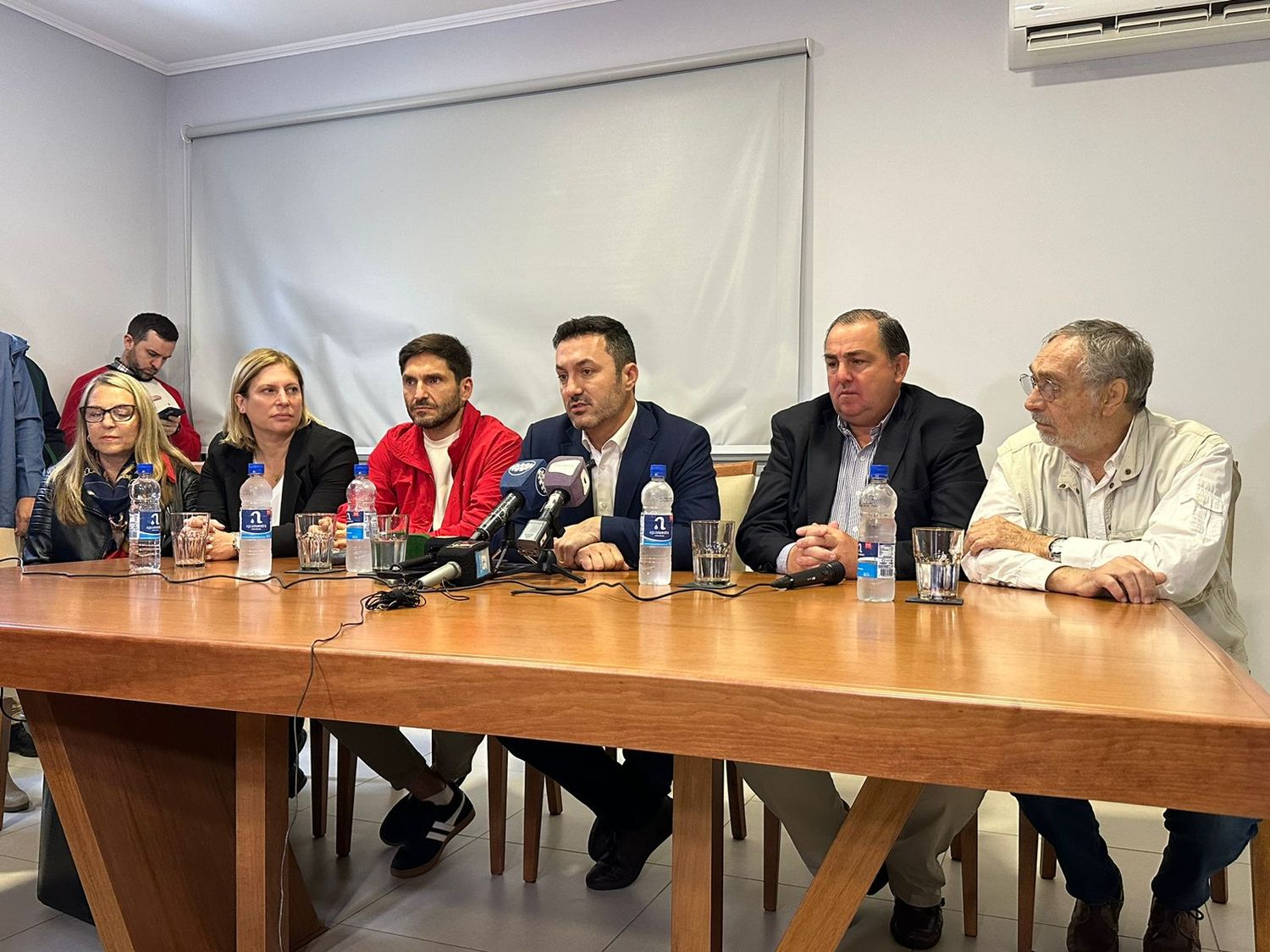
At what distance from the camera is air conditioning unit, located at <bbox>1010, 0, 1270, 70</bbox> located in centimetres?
297

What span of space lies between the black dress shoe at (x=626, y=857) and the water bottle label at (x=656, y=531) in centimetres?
64

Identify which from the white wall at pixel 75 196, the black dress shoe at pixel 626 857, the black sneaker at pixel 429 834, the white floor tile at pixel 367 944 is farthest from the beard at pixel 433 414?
the white wall at pixel 75 196

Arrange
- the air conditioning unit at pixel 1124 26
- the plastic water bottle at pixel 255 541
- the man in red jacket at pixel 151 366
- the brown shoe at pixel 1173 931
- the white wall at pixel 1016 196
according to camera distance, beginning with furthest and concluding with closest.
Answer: the man in red jacket at pixel 151 366 → the white wall at pixel 1016 196 → the air conditioning unit at pixel 1124 26 → the plastic water bottle at pixel 255 541 → the brown shoe at pixel 1173 931

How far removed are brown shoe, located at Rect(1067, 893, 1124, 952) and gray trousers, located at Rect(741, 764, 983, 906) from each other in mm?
236

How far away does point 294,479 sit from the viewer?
264 centimetres

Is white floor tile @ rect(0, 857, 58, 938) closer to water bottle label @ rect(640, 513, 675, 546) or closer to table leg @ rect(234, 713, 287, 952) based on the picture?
table leg @ rect(234, 713, 287, 952)

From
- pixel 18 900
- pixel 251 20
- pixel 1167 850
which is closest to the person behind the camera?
pixel 1167 850

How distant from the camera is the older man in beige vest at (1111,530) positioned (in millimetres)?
1664

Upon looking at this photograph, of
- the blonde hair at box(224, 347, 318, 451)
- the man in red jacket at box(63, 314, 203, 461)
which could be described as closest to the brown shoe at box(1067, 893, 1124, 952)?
the blonde hair at box(224, 347, 318, 451)

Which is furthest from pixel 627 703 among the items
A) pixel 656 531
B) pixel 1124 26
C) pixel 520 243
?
pixel 520 243

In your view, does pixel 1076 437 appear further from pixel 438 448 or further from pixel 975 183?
pixel 975 183

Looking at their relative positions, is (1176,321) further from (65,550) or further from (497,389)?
(65,550)

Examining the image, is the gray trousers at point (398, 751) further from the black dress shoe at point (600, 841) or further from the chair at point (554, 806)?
the black dress shoe at point (600, 841)

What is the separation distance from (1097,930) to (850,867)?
0.94 m
